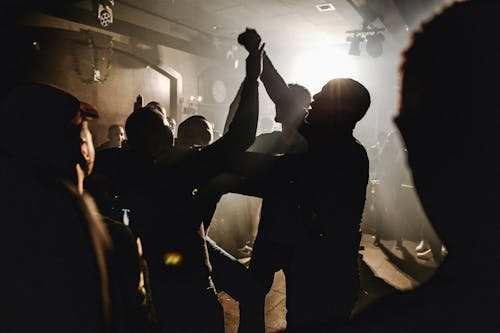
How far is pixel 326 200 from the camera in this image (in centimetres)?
203

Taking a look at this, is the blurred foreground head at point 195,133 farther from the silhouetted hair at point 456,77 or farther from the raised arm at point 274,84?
the silhouetted hair at point 456,77

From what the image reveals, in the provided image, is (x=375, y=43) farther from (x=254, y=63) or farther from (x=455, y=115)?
(x=455, y=115)

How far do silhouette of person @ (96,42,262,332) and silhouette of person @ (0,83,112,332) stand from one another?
0.63 m

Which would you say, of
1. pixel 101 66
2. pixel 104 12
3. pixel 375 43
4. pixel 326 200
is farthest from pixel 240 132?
pixel 375 43

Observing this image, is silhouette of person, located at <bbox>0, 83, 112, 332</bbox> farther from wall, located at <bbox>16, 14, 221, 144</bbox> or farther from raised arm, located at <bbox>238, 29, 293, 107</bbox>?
wall, located at <bbox>16, 14, 221, 144</bbox>

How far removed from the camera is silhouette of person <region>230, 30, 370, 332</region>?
6.68 feet

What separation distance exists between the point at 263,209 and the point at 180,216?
83 centimetres

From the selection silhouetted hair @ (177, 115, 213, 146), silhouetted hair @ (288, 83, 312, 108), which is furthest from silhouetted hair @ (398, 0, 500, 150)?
silhouetted hair @ (177, 115, 213, 146)

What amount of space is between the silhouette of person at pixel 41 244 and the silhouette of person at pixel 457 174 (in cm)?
78

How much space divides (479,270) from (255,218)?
19.4ft

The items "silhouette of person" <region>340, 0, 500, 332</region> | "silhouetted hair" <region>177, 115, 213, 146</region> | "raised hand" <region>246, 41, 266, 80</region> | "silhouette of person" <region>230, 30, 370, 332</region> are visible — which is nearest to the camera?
"silhouette of person" <region>340, 0, 500, 332</region>

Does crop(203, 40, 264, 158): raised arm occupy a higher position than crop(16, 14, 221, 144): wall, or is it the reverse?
crop(16, 14, 221, 144): wall

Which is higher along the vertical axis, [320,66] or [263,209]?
[320,66]

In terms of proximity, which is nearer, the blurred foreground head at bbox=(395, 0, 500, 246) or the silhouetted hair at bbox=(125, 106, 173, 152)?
the blurred foreground head at bbox=(395, 0, 500, 246)
